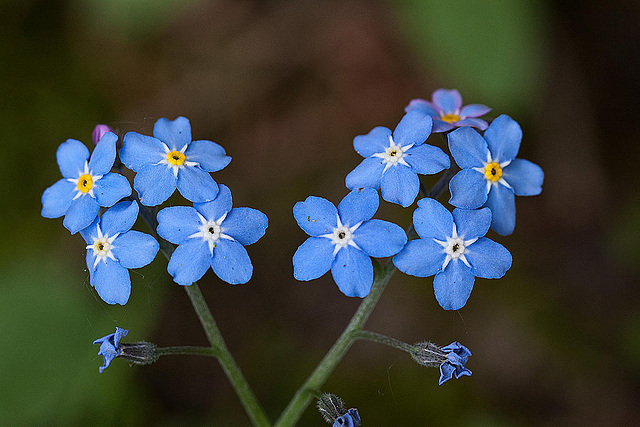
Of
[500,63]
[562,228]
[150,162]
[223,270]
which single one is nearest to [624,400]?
[562,228]

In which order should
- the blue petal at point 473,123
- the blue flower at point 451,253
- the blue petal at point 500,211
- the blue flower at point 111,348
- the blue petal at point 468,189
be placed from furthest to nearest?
the blue petal at point 473,123, the blue petal at point 500,211, the blue petal at point 468,189, the blue flower at point 451,253, the blue flower at point 111,348

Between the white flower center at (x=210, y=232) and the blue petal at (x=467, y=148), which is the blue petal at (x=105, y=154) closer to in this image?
the white flower center at (x=210, y=232)

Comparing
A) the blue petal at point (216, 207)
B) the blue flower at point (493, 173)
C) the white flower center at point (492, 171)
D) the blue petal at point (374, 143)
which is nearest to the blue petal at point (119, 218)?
the blue petal at point (216, 207)

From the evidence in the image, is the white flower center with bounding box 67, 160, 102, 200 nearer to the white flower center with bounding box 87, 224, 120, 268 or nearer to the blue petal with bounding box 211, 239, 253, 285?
the white flower center with bounding box 87, 224, 120, 268

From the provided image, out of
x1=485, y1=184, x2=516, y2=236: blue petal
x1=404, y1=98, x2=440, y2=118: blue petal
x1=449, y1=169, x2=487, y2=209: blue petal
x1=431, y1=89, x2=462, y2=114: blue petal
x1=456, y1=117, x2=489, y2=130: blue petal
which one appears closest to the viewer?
x1=449, y1=169, x2=487, y2=209: blue petal

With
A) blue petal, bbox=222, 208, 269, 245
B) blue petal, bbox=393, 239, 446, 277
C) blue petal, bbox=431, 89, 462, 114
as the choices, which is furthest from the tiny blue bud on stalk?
blue petal, bbox=431, 89, 462, 114

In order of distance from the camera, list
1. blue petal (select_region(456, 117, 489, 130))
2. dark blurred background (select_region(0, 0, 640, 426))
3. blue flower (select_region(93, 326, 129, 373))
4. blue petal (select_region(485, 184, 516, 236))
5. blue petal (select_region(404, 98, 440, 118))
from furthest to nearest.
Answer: dark blurred background (select_region(0, 0, 640, 426)) < blue petal (select_region(404, 98, 440, 118)) < blue petal (select_region(456, 117, 489, 130)) < blue petal (select_region(485, 184, 516, 236)) < blue flower (select_region(93, 326, 129, 373))

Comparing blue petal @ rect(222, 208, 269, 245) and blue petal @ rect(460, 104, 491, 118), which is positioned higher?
blue petal @ rect(460, 104, 491, 118)

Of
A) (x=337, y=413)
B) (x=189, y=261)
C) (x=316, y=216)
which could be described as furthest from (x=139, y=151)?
(x=337, y=413)
